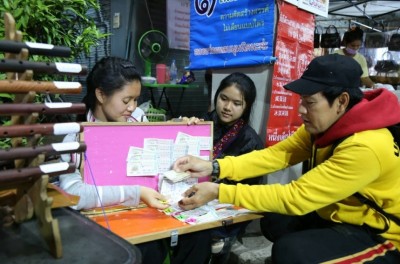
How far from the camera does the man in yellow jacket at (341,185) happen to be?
1.69 meters

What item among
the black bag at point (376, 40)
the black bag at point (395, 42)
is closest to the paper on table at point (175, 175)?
the black bag at point (395, 42)

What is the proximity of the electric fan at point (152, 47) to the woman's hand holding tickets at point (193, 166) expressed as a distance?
10.0 feet

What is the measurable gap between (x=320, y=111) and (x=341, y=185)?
0.38 m

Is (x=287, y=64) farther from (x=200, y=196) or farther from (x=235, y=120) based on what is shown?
(x=200, y=196)

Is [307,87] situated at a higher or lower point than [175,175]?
higher

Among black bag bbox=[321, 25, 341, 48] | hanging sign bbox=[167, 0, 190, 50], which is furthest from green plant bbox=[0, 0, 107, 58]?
black bag bbox=[321, 25, 341, 48]

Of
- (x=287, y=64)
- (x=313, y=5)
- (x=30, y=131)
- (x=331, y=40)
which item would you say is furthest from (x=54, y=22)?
(x=331, y=40)

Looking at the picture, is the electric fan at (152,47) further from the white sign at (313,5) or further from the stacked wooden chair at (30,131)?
the stacked wooden chair at (30,131)

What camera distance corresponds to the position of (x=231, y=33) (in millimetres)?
3195

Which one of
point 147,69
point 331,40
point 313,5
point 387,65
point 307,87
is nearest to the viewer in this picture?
point 307,87

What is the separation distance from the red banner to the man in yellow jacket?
44.5 inches

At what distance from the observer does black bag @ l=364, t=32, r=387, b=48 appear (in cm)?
798

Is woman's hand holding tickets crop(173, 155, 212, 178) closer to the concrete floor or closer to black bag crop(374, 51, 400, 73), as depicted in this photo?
the concrete floor

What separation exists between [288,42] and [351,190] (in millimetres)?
1728
